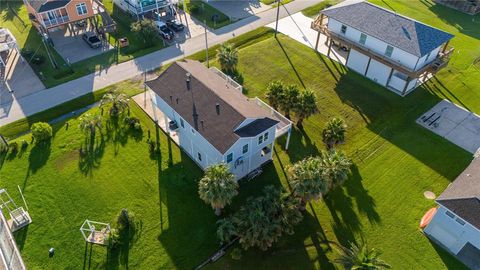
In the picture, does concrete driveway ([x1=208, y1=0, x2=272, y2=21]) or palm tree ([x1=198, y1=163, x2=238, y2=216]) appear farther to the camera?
concrete driveway ([x1=208, y1=0, x2=272, y2=21])

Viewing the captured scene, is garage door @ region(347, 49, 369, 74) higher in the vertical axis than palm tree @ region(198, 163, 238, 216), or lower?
lower

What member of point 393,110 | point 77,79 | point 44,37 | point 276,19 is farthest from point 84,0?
point 393,110

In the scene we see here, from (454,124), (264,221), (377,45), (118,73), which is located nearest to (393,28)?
(377,45)

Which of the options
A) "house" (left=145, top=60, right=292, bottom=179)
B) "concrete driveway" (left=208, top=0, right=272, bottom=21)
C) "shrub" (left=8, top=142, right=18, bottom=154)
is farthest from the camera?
"concrete driveway" (left=208, top=0, right=272, bottom=21)

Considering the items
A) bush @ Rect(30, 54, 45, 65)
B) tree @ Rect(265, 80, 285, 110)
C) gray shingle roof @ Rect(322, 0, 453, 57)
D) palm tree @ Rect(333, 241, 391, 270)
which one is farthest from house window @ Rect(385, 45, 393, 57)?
bush @ Rect(30, 54, 45, 65)

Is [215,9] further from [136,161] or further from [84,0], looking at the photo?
[136,161]

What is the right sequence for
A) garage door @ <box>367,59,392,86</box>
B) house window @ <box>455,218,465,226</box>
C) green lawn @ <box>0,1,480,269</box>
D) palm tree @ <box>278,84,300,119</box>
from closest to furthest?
1. house window @ <box>455,218,465,226</box>
2. green lawn @ <box>0,1,480,269</box>
3. palm tree @ <box>278,84,300,119</box>
4. garage door @ <box>367,59,392,86</box>

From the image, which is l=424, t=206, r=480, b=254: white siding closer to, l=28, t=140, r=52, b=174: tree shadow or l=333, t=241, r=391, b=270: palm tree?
l=333, t=241, r=391, b=270: palm tree

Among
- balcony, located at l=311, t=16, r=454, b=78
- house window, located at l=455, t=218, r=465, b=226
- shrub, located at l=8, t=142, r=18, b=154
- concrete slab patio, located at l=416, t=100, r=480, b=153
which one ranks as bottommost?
shrub, located at l=8, t=142, r=18, b=154

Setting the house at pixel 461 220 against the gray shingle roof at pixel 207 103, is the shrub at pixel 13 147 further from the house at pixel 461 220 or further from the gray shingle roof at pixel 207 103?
the house at pixel 461 220
